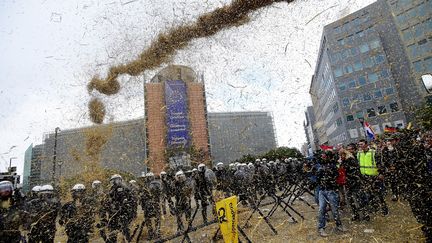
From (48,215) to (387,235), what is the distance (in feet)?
23.8

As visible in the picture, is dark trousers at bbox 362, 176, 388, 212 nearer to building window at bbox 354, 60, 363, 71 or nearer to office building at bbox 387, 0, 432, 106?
office building at bbox 387, 0, 432, 106

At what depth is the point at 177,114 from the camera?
4966cm

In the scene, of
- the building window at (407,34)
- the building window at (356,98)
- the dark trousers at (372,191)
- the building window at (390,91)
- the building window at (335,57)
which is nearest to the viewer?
the dark trousers at (372,191)

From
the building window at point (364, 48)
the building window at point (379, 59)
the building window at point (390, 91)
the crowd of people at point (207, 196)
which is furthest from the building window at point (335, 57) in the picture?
the crowd of people at point (207, 196)

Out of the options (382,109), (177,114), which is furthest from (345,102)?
(177,114)

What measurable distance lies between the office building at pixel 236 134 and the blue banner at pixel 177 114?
37.1 metres

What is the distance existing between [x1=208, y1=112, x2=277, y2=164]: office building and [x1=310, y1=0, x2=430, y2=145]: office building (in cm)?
3928

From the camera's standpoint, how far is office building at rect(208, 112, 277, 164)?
290 ft

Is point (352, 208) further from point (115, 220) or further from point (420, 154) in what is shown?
point (115, 220)

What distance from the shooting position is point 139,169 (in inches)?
3091

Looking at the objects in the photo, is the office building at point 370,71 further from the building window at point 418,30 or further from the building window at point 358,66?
the building window at point 418,30

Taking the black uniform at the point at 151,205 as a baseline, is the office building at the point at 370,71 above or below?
above

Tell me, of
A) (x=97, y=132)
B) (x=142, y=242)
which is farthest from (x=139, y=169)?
(x=142, y=242)

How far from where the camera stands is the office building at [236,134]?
8850 centimetres
